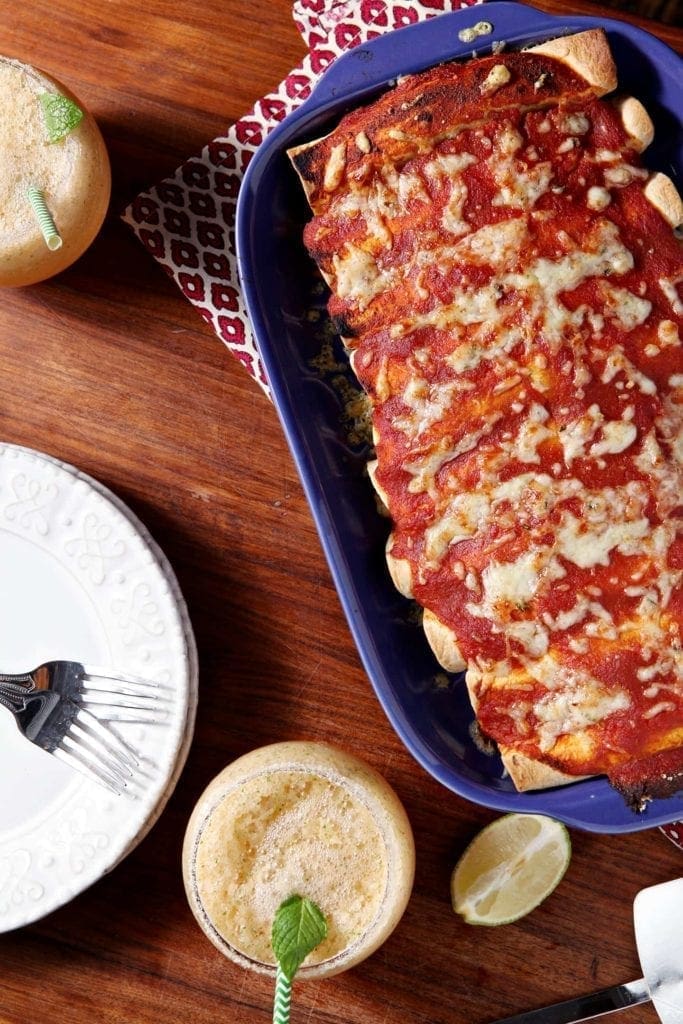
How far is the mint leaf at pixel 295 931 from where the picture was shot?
5.03ft

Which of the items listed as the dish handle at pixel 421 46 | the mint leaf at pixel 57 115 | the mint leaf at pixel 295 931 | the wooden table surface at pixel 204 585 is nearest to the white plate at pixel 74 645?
the wooden table surface at pixel 204 585

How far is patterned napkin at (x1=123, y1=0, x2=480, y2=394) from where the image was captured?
6.03ft

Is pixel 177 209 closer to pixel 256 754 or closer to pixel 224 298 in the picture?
pixel 224 298

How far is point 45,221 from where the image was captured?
1619 mm

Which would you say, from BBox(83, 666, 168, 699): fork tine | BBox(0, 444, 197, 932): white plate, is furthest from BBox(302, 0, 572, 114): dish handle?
BBox(83, 666, 168, 699): fork tine

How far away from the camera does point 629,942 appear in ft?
6.00

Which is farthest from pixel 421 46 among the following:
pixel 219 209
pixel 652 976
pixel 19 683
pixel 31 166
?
pixel 652 976

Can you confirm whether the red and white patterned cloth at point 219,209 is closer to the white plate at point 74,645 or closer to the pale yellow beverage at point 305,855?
the white plate at point 74,645

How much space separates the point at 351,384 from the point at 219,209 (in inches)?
16.9

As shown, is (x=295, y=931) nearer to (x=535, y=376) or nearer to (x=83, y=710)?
(x=83, y=710)

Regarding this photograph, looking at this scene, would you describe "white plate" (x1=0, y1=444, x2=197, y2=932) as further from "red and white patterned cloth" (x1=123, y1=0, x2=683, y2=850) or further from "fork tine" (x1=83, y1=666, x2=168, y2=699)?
"red and white patterned cloth" (x1=123, y1=0, x2=683, y2=850)

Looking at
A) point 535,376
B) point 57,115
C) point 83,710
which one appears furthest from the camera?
point 83,710

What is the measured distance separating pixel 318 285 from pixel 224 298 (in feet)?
0.61

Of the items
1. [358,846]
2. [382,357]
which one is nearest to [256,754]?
[358,846]
